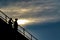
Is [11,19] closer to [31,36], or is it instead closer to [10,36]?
[10,36]

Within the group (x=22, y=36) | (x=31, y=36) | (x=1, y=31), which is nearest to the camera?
(x=1, y=31)

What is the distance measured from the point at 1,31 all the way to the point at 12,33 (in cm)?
164

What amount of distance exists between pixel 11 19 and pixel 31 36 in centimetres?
499

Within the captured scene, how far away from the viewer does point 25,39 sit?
25.1 m

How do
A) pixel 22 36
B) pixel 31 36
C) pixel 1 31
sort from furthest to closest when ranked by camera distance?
pixel 31 36 < pixel 22 36 < pixel 1 31

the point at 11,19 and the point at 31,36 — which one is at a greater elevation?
the point at 11,19

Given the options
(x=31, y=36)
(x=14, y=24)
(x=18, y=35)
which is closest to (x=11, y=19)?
(x=14, y=24)

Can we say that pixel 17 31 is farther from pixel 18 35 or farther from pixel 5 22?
pixel 5 22

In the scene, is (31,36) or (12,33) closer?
(12,33)

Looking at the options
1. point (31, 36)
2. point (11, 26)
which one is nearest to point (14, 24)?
point (11, 26)

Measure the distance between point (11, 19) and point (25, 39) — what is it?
3.42 meters

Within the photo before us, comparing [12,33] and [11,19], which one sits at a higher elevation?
[11,19]

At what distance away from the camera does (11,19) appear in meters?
23.4

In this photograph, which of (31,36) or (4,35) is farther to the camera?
(31,36)
